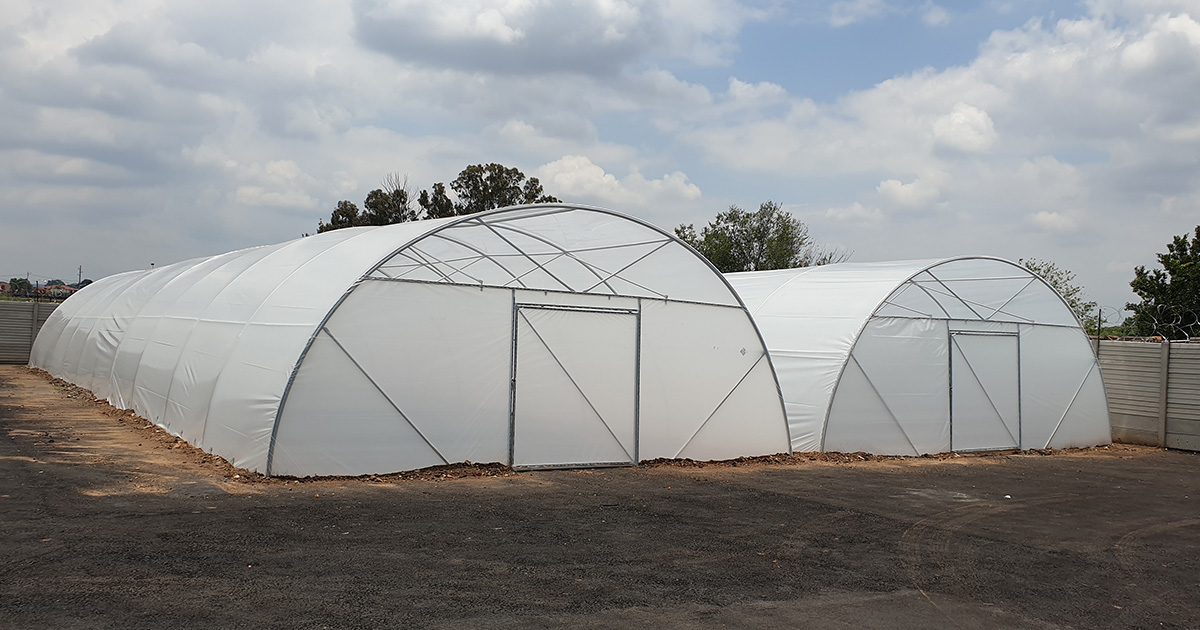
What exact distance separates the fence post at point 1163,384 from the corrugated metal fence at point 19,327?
35.8m

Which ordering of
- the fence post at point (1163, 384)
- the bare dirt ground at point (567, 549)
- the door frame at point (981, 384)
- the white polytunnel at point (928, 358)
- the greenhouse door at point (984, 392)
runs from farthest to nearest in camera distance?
the fence post at point (1163, 384) < the greenhouse door at point (984, 392) < the door frame at point (981, 384) < the white polytunnel at point (928, 358) < the bare dirt ground at point (567, 549)

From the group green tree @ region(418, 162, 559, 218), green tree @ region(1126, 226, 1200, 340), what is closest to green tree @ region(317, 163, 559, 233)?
green tree @ region(418, 162, 559, 218)

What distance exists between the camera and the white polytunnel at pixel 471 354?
11.3 metres

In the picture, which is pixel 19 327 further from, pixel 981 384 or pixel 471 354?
pixel 981 384

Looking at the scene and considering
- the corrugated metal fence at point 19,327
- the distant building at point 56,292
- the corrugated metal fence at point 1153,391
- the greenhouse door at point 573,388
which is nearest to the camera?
the greenhouse door at point 573,388

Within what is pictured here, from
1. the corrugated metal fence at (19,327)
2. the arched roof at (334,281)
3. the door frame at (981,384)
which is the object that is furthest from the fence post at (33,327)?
the door frame at (981,384)

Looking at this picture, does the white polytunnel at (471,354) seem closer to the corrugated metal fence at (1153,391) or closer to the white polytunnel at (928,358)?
the white polytunnel at (928,358)

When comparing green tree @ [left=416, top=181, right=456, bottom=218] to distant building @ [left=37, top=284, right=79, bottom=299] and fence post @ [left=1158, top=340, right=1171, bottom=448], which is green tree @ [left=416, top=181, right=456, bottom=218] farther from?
fence post @ [left=1158, top=340, right=1171, bottom=448]

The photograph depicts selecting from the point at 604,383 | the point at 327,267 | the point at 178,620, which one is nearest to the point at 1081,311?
the point at 604,383

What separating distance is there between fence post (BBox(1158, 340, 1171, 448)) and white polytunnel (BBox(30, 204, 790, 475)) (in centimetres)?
1050

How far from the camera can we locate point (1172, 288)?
3950 cm

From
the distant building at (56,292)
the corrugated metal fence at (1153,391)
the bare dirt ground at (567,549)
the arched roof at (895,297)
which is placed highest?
the distant building at (56,292)

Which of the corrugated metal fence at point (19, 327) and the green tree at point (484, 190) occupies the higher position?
the green tree at point (484, 190)

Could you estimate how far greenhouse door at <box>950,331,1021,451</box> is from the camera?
17.6 metres
